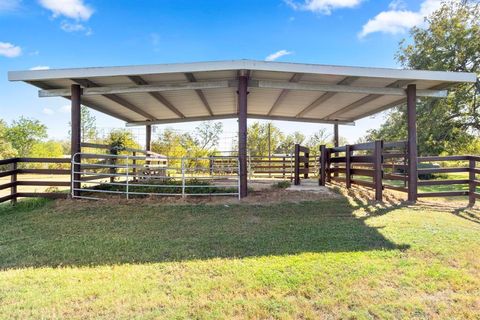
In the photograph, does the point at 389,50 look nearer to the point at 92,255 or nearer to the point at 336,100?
the point at 336,100

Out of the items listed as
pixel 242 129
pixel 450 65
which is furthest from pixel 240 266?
pixel 450 65

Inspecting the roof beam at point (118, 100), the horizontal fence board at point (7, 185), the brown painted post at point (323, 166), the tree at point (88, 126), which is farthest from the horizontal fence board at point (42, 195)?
the tree at point (88, 126)

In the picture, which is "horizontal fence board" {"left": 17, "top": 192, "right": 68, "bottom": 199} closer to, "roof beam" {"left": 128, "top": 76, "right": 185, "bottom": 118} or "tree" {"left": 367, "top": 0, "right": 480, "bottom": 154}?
"roof beam" {"left": 128, "top": 76, "right": 185, "bottom": 118}

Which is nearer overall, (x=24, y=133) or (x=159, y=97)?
(x=159, y=97)

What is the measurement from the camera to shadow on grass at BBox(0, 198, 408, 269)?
3.06 metres

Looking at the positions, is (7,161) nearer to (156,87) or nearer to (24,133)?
(156,87)

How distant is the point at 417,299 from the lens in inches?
82.6

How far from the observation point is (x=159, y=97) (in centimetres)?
793

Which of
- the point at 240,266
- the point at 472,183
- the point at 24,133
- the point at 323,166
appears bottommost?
the point at 240,266

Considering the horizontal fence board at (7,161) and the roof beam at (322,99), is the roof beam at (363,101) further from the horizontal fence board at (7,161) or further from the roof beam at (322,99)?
the horizontal fence board at (7,161)

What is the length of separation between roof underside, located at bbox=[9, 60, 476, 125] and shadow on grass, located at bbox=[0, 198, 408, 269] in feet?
9.26

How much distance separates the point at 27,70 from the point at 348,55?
12.1 m

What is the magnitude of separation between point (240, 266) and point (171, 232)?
62.0 inches

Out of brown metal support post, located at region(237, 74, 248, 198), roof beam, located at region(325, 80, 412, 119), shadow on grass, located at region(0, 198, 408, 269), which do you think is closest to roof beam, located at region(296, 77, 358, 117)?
roof beam, located at region(325, 80, 412, 119)
